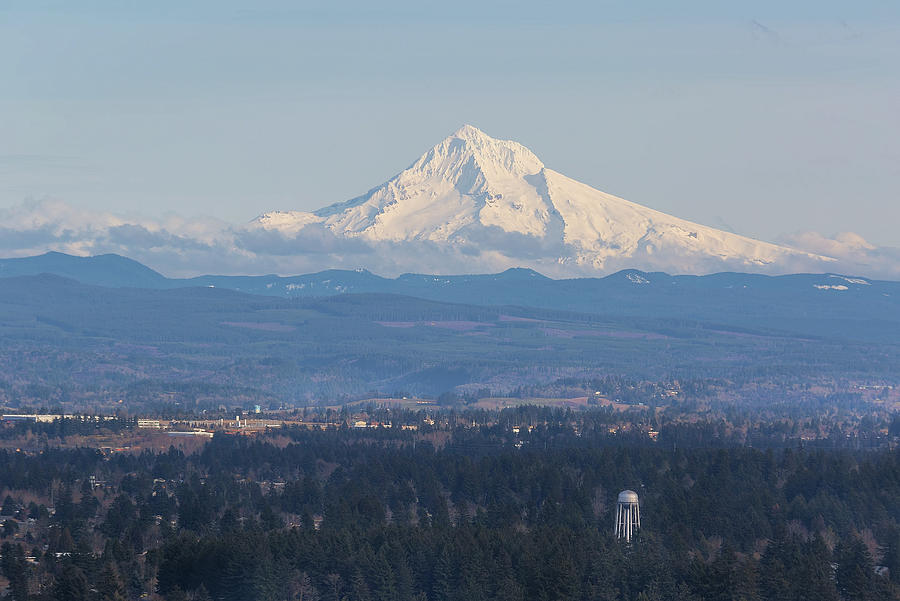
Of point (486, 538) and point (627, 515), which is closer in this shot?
point (486, 538)

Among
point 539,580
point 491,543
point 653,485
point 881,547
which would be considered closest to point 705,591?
point 539,580

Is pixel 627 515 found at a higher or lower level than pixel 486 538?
higher

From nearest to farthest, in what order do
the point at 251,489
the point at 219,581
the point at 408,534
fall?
the point at 219,581 < the point at 408,534 < the point at 251,489

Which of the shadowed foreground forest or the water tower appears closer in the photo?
the shadowed foreground forest

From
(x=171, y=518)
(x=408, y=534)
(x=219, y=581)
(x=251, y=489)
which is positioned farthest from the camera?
(x=251, y=489)

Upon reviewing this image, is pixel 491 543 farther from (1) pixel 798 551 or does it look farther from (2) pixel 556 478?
(2) pixel 556 478

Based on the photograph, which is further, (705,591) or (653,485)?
(653,485)
